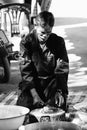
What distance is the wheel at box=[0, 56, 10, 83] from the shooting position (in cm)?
657

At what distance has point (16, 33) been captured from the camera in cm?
1198

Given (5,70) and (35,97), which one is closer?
(35,97)

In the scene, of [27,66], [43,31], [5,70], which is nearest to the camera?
[43,31]

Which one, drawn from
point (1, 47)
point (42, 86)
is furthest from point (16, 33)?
point (42, 86)

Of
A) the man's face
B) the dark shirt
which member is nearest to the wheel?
the dark shirt

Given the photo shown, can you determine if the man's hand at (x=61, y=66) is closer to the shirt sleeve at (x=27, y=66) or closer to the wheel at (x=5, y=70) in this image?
the shirt sleeve at (x=27, y=66)

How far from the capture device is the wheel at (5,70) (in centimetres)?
657

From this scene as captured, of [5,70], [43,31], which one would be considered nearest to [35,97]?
[43,31]

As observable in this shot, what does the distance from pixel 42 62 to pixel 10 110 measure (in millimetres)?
962

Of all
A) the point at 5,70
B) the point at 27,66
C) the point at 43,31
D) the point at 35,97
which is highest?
the point at 43,31

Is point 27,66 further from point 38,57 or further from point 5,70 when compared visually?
point 5,70

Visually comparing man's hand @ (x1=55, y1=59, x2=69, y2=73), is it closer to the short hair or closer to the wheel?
the short hair

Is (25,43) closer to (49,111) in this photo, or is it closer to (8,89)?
(49,111)

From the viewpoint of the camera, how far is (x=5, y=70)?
22.2ft
